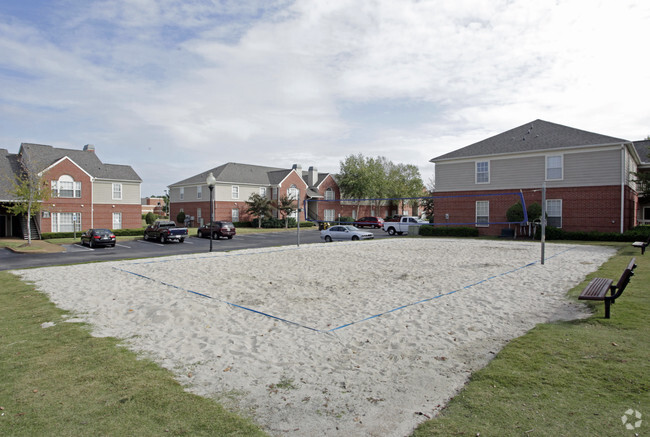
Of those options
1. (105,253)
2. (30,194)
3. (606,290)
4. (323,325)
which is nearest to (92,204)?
(30,194)

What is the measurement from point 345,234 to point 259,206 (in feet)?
67.3

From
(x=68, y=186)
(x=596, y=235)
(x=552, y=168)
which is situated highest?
(x=552, y=168)

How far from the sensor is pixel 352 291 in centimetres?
1023

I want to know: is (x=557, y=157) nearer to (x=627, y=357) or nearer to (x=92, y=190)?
(x=627, y=357)

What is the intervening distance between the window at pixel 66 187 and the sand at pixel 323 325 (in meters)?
27.8

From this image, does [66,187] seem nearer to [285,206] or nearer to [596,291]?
[285,206]

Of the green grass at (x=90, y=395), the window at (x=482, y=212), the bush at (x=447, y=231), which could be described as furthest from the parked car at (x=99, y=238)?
the window at (x=482, y=212)

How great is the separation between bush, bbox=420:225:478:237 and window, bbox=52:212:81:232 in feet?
106

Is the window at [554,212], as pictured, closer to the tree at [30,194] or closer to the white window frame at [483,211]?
the white window frame at [483,211]

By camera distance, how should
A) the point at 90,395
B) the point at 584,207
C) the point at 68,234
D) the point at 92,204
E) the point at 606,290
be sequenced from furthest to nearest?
1. the point at 92,204
2. the point at 68,234
3. the point at 584,207
4. the point at 606,290
5. the point at 90,395

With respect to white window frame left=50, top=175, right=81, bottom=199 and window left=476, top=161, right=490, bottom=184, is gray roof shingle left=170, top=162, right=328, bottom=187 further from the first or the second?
window left=476, top=161, right=490, bottom=184

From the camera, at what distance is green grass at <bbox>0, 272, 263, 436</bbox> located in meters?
3.73

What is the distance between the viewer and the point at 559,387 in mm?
4457

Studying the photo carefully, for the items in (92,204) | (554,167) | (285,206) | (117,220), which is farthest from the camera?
(285,206)
